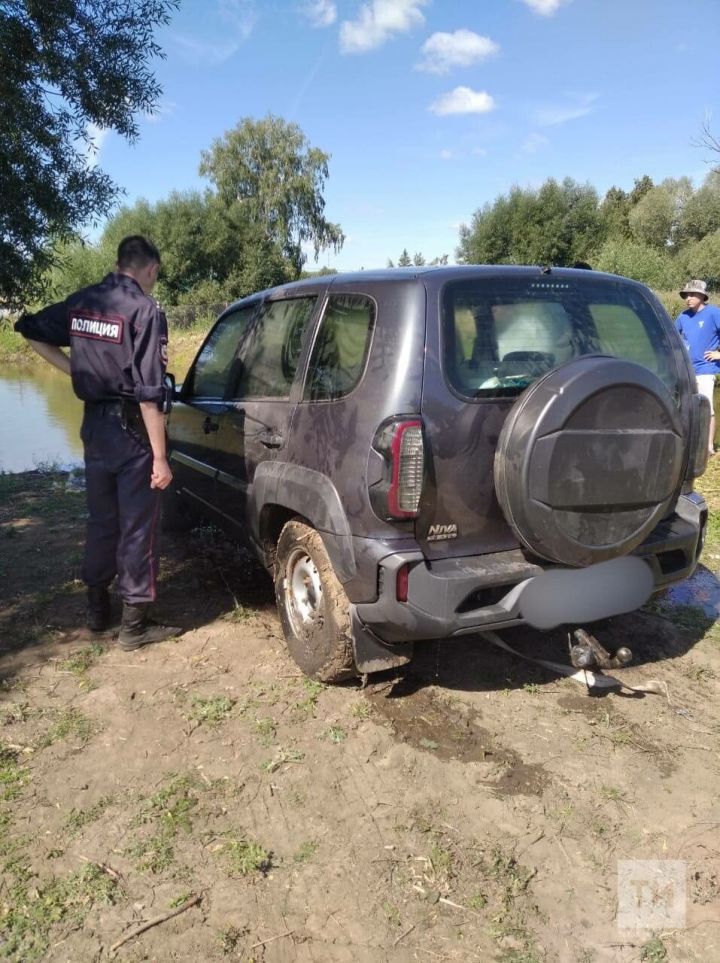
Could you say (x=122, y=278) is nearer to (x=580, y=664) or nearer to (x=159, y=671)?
(x=159, y=671)

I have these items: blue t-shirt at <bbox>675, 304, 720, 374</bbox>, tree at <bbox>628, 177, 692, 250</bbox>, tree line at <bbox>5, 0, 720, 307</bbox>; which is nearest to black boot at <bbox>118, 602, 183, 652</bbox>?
blue t-shirt at <bbox>675, 304, 720, 374</bbox>

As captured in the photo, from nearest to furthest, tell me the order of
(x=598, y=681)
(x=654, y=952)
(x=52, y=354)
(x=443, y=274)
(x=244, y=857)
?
1. (x=654, y=952)
2. (x=244, y=857)
3. (x=443, y=274)
4. (x=598, y=681)
5. (x=52, y=354)

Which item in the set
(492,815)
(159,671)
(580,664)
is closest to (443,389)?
(580,664)

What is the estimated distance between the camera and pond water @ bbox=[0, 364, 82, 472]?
1163cm

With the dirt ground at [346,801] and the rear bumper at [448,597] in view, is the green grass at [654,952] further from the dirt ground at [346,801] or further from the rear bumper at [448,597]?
the rear bumper at [448,597]

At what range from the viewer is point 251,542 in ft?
13.1

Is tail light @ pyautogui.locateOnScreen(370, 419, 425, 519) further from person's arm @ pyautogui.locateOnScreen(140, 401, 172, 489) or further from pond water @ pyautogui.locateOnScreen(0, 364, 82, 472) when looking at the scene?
pond water @ pyautogui.locateOnScreen(0, 364, 82, 472)

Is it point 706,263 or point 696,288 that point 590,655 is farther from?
point 706,263

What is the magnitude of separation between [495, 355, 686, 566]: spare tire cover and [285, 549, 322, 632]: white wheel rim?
105cm

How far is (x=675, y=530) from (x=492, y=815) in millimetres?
1609

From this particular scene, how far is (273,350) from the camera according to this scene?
3.93 m

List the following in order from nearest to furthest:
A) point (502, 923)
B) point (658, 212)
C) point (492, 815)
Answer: point (502, 923) < point (492, 815) < point (658, 212)

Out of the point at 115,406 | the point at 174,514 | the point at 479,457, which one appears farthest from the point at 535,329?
the point at 174,514

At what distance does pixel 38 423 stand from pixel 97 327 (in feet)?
44.5
